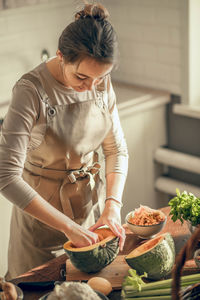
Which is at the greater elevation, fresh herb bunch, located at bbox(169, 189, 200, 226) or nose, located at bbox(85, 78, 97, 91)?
nose, located at bbox(85, 78, 97, 91)

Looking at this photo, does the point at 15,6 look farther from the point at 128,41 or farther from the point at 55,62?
the point at 55,62

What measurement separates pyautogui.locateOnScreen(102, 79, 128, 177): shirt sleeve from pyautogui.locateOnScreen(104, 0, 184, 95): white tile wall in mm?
1415

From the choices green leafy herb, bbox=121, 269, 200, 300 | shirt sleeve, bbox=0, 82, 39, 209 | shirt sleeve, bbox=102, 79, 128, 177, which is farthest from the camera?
shirt sleeve, bbox=102, 79, 128, 177

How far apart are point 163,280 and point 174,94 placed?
2.13 meters

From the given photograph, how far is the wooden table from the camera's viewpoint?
1.63m

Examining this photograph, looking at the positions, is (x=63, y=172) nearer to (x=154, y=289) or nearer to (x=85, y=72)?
(x=85, y=72)

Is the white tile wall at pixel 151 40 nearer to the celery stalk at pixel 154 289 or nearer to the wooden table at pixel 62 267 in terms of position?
the wooden table at pixel 62 267

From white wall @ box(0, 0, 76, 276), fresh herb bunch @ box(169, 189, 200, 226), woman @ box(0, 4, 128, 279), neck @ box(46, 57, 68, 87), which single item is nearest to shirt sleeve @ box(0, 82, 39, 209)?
woman @ box(0, 4, 128, 279)

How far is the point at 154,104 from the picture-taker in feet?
11.5

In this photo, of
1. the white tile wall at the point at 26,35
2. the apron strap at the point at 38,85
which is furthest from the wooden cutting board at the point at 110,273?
the white tile wall at the point at 26,35

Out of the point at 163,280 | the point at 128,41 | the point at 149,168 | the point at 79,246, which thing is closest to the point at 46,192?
the point at 79,246

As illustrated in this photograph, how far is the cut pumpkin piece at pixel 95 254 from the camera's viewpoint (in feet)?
5.49

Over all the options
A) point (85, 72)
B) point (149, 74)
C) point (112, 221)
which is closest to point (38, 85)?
point (85, 72)

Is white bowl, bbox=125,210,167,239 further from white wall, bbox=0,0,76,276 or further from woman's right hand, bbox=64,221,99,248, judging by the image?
white wall, bbox=0,0,76,276
